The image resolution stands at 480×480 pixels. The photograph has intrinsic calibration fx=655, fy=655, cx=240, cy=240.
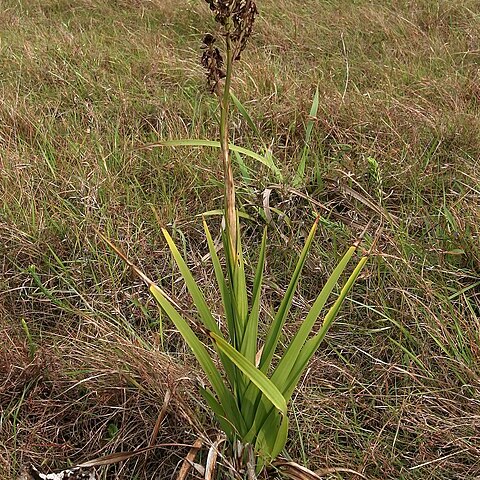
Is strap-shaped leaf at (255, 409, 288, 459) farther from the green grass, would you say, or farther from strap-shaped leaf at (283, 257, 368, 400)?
the green grass

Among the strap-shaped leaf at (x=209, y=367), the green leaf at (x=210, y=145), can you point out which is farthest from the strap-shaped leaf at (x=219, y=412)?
the green leaf at (x=210, y=145)

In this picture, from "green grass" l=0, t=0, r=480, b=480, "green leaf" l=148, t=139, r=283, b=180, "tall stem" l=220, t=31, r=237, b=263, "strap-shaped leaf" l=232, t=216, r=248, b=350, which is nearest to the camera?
"tall stem" l=220, t=31, r=237, b=263

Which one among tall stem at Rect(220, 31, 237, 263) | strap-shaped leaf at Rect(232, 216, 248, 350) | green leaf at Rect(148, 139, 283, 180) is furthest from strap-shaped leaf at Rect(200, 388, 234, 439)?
green leaf at Rect(148, 139, 283, 180)

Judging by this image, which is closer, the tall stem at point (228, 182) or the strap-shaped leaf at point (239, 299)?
the tall stem at point (228, 182)

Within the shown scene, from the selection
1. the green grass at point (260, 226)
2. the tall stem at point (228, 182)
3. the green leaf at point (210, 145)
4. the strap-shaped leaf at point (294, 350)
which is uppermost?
the tall stem at point (228, 182)

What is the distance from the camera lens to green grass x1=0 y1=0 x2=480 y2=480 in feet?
5.04

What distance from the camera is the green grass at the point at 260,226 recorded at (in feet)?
5.04

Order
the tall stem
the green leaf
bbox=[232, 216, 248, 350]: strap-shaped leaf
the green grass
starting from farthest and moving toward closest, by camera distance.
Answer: the green grass, the green leaf, bbox=[232, 216, 248, 350]: strap-shaped leaf, the tall stem

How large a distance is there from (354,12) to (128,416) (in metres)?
3.20

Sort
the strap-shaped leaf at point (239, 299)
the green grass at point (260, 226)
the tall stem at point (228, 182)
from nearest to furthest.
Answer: the tall stem at point (228, 182) < the strap-shaped leaf at point (239, 299) < the green grass at point (260, 226)

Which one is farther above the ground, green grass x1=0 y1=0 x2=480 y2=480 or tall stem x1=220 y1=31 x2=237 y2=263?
tall stem x1=220 y1=31 x2=237 y2=263

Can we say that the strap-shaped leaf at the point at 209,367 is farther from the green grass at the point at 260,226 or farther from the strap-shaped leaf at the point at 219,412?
the green grass at the point at 260,226

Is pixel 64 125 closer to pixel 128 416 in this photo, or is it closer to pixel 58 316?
pixel 58 316

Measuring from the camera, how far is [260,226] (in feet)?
7.23
